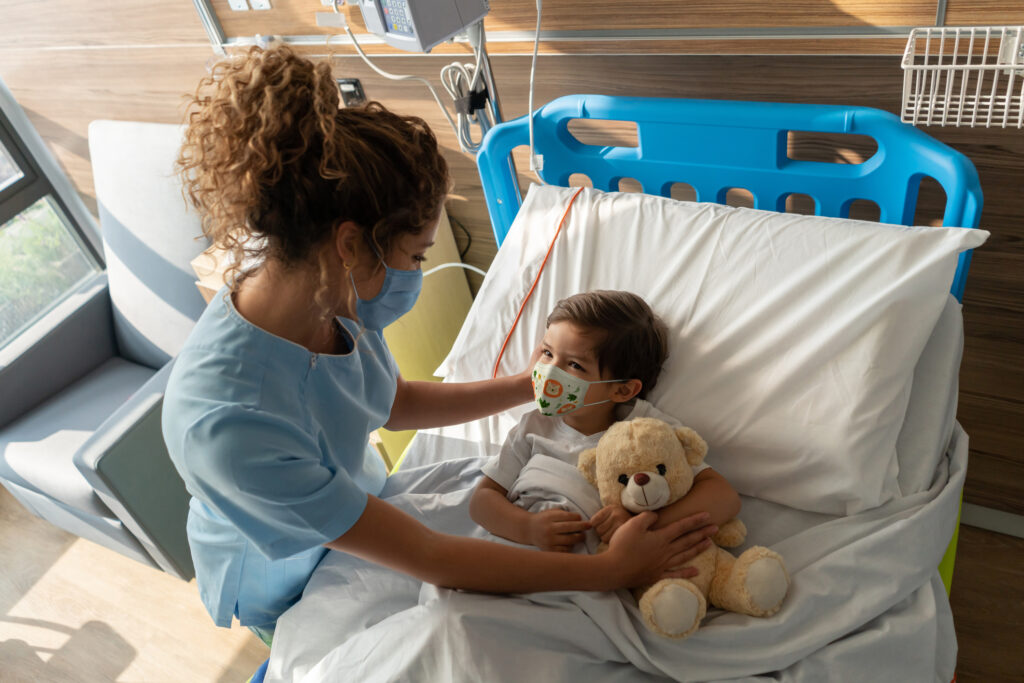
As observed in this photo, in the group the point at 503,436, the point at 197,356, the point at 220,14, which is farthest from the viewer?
the point at 220,14

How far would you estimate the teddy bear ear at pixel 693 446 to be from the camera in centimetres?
124

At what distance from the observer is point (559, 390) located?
1330 mm

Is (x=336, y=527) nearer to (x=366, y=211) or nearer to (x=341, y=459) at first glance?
(x=341, y=459)

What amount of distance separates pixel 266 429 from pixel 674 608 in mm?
612

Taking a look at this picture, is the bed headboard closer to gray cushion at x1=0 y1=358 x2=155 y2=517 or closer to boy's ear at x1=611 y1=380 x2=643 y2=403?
boy's ear at x1=611 y1=380 x2=643 y2=403

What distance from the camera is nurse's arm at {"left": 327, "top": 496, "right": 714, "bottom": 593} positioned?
1090mm

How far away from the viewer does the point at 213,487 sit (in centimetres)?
101

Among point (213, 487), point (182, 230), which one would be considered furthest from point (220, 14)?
point (213, 487)

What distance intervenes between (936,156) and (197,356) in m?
1.19

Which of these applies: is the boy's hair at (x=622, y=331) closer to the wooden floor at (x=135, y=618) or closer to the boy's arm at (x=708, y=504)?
the boy's arm at (x=708, y=504)

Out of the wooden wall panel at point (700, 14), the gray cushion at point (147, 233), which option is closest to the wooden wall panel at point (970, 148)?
the wooden wall panel at point (700, 14)

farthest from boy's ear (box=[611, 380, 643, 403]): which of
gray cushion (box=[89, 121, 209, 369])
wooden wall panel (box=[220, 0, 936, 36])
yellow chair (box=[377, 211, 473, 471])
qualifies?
gray cushion (box=[89, 121, 209, 369])

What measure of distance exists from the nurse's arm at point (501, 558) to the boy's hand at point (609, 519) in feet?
0.18

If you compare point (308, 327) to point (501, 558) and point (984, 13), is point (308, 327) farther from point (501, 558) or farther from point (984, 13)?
point (984, 13)
